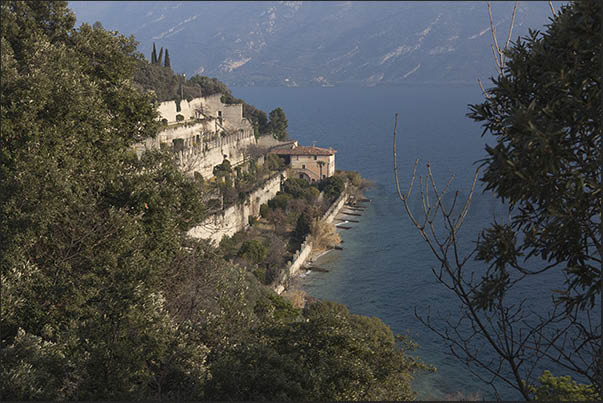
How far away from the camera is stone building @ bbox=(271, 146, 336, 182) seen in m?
58.2

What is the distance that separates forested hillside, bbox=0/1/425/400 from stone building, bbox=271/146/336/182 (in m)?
44.8

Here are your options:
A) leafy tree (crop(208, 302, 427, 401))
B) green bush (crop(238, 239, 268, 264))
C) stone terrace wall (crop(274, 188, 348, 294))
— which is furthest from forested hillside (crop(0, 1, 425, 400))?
green bush (crop(238, 239, 268, 264))

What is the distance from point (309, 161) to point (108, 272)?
4827 centimetres

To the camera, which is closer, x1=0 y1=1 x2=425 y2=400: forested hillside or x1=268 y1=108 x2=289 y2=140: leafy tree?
x1=0 y1=1 x2=425 y2=400: forested hillside

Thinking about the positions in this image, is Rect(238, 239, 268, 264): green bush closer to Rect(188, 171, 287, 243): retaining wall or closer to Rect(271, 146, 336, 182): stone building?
Rect(188, 171, 287, 243): retaining wall

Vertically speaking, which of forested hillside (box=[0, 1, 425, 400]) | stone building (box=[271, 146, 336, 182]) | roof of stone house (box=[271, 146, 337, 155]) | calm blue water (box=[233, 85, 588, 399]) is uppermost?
forested hillside (box=[0, 1, 425, 400])

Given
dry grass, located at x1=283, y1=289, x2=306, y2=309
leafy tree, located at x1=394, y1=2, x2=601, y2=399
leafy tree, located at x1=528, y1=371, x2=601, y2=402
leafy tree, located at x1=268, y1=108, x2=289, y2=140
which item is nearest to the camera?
leafy tree, located at x1=394, y1=2, x2=601, y2=399

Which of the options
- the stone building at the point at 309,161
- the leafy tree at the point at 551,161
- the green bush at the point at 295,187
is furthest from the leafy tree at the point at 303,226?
the leafy tree at the point at 551,161

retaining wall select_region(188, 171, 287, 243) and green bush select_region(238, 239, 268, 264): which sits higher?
retaining wall select_region(188, 171, 287, 243)

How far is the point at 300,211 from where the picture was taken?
1871 inches

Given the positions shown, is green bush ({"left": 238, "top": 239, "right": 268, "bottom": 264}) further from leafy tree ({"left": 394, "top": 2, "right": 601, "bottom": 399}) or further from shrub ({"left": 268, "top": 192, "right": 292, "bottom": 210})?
leafy tree ({"left": 394, "top": 2, "right": 601, "bottom": 399})

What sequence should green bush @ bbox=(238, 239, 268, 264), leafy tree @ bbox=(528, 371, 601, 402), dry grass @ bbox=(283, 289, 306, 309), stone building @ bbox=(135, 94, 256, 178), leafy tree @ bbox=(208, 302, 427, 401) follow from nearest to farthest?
leafy tree @ bbox=(208, 302, 427, 401) < leafy tree @ bbox=(528, 371, 601, 402) < dry grass @ bbox=(283, 289, 306, 309) < green bush @ bbox=(238, 239, 268, 264) < stone building @ bbox=(135, 94, 256, 178)

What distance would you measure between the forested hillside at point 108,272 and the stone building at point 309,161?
44838 millimetres

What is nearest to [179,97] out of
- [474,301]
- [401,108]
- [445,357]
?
[445,357]
